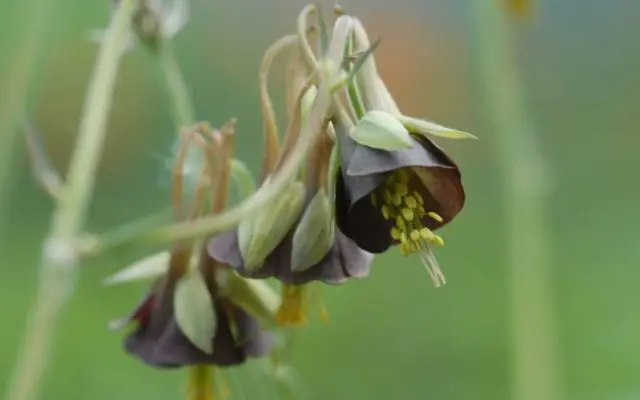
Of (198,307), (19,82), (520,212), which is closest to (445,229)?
(520,212)

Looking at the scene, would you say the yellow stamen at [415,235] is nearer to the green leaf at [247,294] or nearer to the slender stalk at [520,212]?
the green leaf at [247,294]

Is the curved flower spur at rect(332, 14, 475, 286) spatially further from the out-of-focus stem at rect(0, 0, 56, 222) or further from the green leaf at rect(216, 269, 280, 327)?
the out-of-focus stem at rect(0, 0, 56, 222)

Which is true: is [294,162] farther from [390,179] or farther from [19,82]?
[19,82]

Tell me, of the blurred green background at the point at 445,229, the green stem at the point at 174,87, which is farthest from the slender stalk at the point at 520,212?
the green stem at the point at 174,87

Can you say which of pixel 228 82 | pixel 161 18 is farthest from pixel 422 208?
pixel 228 82

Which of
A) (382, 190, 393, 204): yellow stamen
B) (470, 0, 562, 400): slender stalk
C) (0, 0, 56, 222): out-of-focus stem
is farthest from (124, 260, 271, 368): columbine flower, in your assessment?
(470, 0, 562, 400): slender stalk
